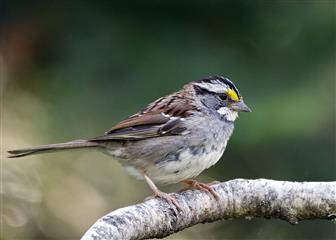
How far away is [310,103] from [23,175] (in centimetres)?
231

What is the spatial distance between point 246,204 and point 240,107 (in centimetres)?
94

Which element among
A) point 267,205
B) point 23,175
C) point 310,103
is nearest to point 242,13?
point 310,103

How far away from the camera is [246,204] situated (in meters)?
4.84

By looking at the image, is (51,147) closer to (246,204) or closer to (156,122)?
(156,122)

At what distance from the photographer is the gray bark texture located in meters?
4.59

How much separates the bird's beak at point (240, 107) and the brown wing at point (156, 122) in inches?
10.0

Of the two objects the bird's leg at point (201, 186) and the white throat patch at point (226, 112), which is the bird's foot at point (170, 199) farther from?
the white throat patch at point (226, 112)

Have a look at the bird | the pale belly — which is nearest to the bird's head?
the bird

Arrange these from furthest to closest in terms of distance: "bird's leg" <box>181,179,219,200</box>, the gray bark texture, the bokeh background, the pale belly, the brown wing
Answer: the bokeh background
the brown wing
the pale belly
"bird's leg" <box>181,179,219,200</box>
the gray bark texture

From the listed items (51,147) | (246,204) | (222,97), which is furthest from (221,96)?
(51,147)

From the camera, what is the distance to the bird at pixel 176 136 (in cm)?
529

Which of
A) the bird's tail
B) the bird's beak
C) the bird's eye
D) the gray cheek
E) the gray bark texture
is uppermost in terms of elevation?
the bird's eye

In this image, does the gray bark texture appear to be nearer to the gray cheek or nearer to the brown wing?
the gray cheek

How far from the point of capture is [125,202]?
688 cm
